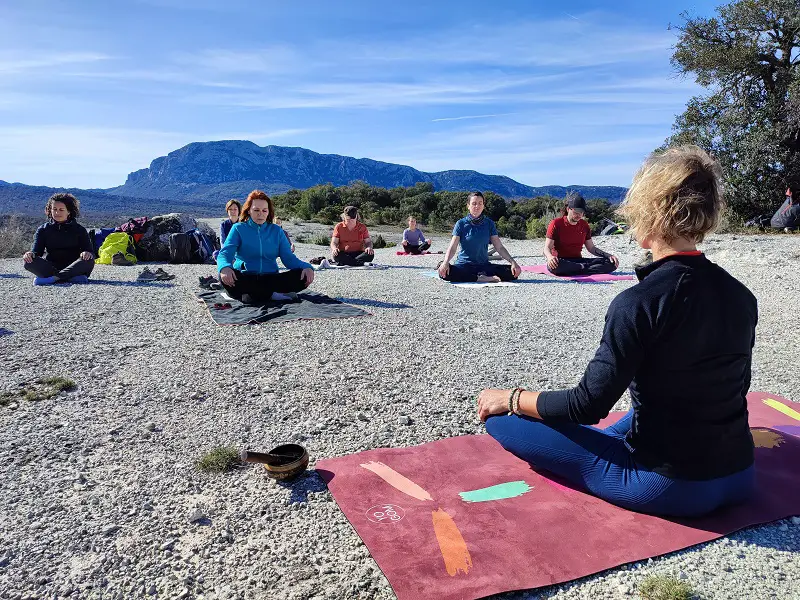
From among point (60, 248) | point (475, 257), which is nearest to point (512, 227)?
point (475, 257)

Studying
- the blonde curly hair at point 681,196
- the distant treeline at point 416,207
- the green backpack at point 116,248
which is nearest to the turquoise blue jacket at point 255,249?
the blonde curly hair at point 681,196

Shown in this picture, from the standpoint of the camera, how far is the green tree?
42.7ft

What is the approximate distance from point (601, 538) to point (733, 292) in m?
1.02

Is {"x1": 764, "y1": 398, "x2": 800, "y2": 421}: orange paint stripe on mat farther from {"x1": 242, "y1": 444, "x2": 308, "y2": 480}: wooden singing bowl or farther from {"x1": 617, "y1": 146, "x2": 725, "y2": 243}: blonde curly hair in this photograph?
{"x1": 242, "y1": 444, "x2": 308, "y2": 480}: wooden singing bowl

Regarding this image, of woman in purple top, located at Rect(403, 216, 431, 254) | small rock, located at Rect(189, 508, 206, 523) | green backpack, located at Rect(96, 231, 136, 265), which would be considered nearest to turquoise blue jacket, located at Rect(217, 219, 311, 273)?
small rock, located at Rect(189, 508, 206, 523)

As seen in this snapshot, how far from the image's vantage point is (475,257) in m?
8.90

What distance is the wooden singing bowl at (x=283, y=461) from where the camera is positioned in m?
2.61

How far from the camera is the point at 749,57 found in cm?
1320

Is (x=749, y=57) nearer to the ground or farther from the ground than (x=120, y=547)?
farther from the ground

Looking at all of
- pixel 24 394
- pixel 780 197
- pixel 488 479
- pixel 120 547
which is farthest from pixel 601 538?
pixel 780 197

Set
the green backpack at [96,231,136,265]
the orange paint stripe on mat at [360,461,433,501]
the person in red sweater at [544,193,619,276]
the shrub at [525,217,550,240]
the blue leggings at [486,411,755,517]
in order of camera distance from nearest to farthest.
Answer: the blue leggings at [486,411,755,517] < the orange paint stripe on mat at [360,461,433,501] < the person in red sweater at [544,193,619,276] < the green backpack at [96,231,136,265] < the shrub at [525,217,550,240]

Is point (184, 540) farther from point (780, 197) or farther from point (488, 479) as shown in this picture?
point (780, 197)

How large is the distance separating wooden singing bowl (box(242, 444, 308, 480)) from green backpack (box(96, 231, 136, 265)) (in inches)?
402

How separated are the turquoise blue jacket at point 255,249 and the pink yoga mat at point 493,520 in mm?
4285
